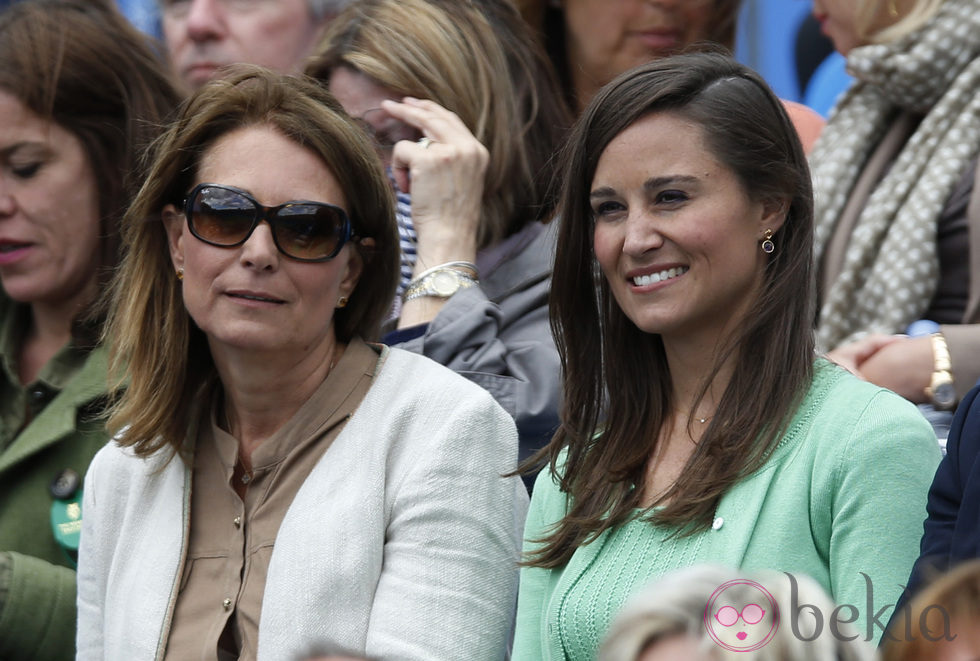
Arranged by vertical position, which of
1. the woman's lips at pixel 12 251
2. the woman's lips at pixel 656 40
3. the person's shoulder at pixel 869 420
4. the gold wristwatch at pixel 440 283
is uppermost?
the woman's lips at pixel 656 40

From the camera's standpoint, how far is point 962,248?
3.66 m

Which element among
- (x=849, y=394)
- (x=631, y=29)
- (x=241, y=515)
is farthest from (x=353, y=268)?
(x=631, y=29)

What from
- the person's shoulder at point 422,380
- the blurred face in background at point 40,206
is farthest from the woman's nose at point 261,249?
the blurred face in background at point 40,206

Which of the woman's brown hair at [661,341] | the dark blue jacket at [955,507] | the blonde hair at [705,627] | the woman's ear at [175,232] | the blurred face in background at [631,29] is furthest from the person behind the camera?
the blurred face in background at [631,29]

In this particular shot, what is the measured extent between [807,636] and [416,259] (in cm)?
252

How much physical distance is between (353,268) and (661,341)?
2.47ft

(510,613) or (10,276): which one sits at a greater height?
(10,276)

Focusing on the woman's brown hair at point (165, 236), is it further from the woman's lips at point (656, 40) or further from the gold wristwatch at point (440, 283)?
the woman's lips at point (656, 40)

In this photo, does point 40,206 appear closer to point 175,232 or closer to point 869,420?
point 175,232

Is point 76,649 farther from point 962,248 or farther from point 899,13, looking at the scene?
point 899,13

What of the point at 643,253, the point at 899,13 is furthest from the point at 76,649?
the point at 899,13

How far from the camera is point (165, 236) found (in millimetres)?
3576

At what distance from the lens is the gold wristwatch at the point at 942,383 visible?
3.32 metres

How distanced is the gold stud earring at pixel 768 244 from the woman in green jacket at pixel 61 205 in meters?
Result: 1.72
